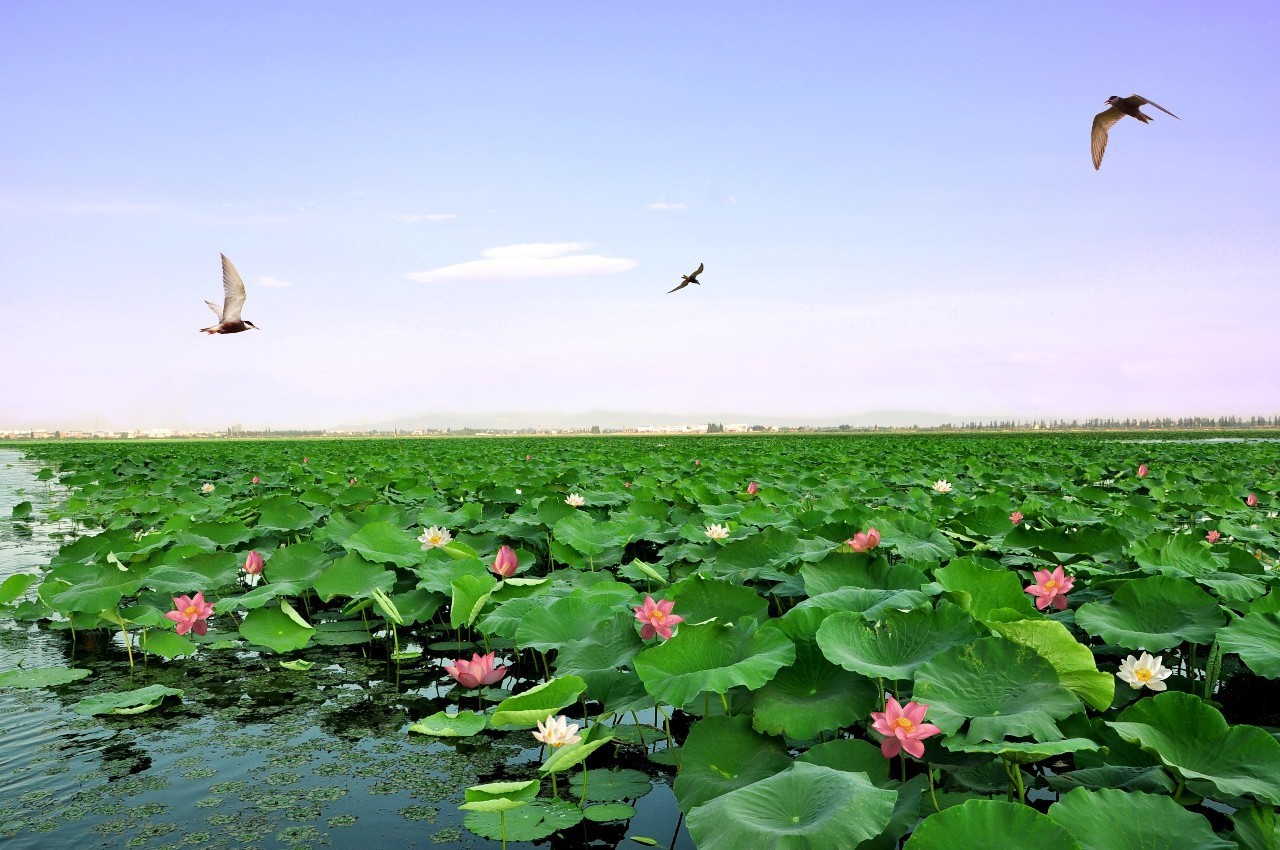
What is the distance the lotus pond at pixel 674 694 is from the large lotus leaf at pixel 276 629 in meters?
0.01

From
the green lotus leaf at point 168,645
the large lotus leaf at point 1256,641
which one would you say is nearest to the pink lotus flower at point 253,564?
the green lotus leaf at point 168,645

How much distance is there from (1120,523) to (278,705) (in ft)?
17.7

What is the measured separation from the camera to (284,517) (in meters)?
6.49

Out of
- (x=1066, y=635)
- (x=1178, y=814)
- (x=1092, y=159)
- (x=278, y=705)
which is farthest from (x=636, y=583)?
(x=1092, y=159)

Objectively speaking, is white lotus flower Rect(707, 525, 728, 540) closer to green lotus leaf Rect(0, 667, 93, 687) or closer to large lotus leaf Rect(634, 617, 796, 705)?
large lotus leaf Rect(634, 617, 796, 705)

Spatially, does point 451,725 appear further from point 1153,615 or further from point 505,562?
point 1153,615

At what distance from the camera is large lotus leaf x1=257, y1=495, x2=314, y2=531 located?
643cm

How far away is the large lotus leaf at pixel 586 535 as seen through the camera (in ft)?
16.5

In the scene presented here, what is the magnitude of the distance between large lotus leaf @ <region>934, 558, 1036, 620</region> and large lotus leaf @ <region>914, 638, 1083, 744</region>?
2.58 ft

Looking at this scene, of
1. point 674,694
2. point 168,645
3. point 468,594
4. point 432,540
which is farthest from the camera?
point 432,540

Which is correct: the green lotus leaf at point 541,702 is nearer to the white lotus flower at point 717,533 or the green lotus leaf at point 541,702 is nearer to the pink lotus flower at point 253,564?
the white lotus flower at point 717,533

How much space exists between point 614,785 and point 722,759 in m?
0.57

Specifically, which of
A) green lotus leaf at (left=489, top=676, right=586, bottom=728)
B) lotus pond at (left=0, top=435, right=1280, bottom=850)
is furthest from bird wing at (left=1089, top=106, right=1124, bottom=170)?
green lotus leaf at (left=489, top=676, right=586, bottom=728)

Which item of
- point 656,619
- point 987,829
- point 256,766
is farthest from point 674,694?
point 256,766
